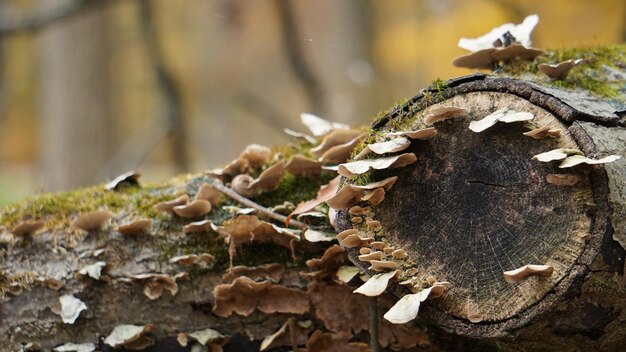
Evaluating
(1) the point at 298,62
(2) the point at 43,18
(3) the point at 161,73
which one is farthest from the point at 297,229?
(3) the point at 161,73

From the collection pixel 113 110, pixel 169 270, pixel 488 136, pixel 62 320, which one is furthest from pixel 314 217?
pixel 113 110

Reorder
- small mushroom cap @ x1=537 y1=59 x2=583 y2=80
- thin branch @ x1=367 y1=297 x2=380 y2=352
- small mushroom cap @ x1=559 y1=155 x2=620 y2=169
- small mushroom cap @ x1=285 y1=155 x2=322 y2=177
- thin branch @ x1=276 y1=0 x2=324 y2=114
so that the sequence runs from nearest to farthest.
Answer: small mushroom cap @ x1=559 y1=155 x2=620 y2=169 → small mushroom cap @ x1=537 y1=59 x2=583 y2=80 → thin branch @ x1=367 y1=297 x2=380 y2=352 → small mushroom cap @ x1=285 y1=155 x2=322 y2=177 → thin branch @ x1=276 y1=0 x2=324 y2=114

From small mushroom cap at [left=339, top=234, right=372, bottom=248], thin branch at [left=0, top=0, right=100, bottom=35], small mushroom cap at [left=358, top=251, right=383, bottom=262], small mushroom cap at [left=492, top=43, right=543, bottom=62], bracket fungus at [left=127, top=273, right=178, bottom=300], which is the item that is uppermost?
thin branch at [left=0, top=0, right=100, bottom=35]

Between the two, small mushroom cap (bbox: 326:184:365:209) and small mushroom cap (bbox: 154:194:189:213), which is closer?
small mushroom cap (bbox: 326:184:365:209)

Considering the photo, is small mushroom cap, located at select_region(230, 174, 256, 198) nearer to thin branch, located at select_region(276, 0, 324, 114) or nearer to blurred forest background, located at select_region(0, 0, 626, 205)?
blurred forest background, located at select_region(0, 0, 626, 205)

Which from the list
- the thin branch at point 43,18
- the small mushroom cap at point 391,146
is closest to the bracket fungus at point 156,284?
the small mushroom cap at point 391,146

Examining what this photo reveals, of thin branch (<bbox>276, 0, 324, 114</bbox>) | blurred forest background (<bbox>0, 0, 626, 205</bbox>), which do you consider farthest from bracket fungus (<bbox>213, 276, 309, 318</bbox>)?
thin branch (<bbox>276, 0, 324, 114</bbox>)
